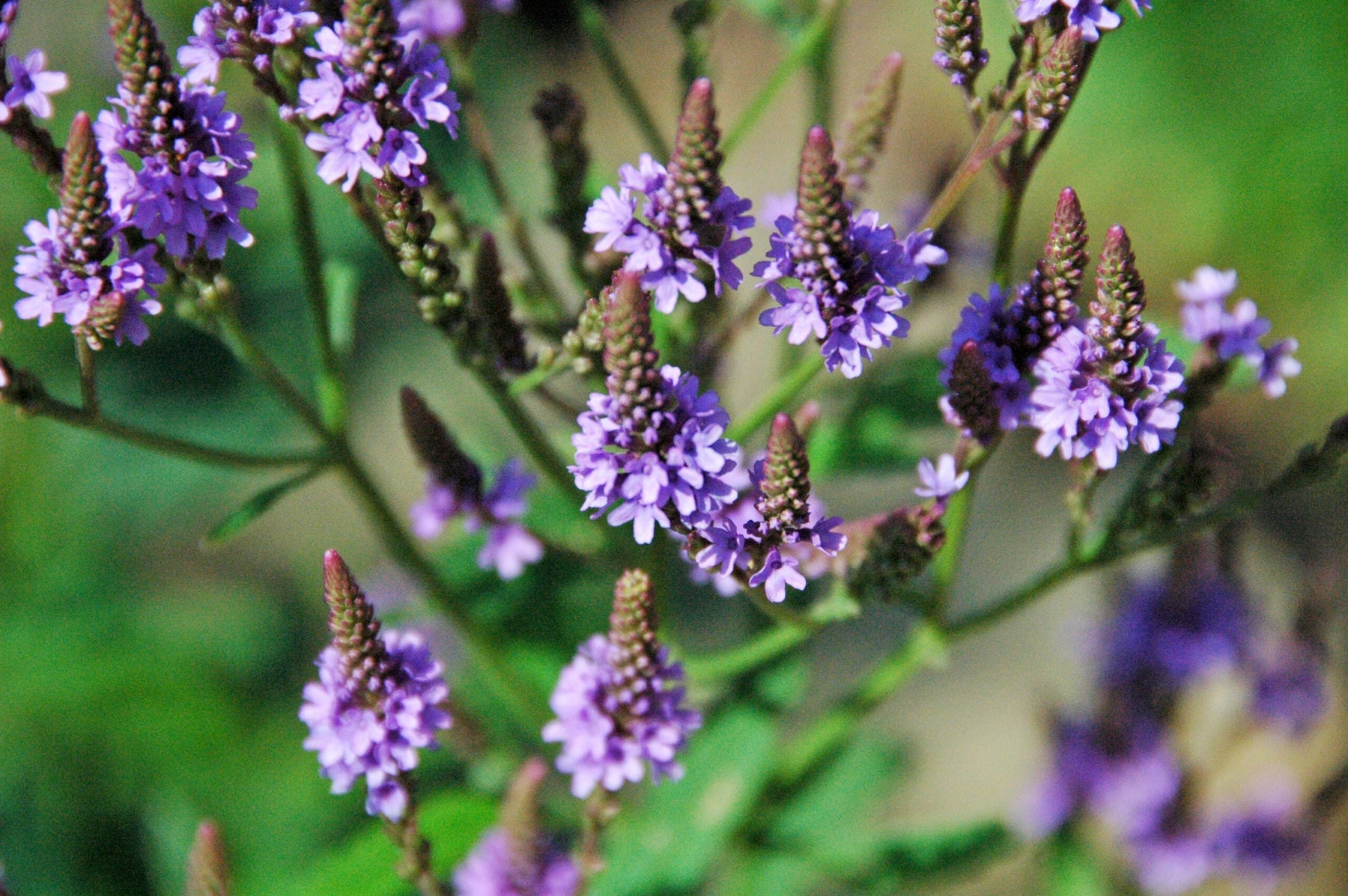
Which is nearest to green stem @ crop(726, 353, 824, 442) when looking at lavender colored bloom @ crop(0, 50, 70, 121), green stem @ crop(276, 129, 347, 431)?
green stem @ crop(276, 129, 347, 431)

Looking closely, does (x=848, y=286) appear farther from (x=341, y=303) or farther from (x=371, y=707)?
(x=341, y=303)

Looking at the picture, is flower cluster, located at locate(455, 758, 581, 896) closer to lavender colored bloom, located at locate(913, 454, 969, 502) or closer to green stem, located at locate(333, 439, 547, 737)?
green stem, located at locate(333, 439, 547, 737)

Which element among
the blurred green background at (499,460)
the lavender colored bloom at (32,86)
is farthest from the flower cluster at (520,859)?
the lavender colored bloom at (32,86)

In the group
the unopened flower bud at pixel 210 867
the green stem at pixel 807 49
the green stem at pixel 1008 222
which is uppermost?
the green stem at pixel 807 49

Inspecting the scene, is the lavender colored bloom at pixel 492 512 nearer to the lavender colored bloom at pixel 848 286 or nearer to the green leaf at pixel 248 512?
the green leaf at pixel 248 512

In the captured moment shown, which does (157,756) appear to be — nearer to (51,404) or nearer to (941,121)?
(51,404)

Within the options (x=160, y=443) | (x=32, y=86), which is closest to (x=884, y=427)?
(x=160, y=443)

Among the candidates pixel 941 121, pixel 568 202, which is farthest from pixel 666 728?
pixel 941 121
